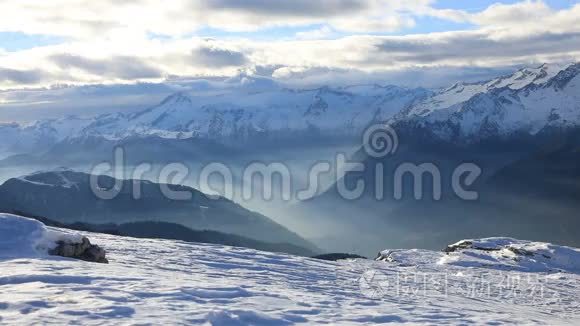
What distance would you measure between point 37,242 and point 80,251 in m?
2.81

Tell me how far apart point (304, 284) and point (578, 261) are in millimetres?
91425

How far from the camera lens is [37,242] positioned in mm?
36469

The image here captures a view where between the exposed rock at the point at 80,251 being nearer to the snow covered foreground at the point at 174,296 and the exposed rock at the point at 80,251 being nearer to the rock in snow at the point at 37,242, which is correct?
the rock in snow at the point at 37,242

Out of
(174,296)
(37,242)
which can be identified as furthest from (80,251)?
(174,296)

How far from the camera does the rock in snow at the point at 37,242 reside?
35312mm

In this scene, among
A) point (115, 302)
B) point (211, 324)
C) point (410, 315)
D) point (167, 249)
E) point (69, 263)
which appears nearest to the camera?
point (211, 324)

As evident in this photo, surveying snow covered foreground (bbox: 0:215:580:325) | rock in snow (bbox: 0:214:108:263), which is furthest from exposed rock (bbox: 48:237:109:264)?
snow covered foreground (bbox: 0:215:580:325)

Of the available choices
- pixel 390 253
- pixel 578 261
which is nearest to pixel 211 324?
pixel 390 253

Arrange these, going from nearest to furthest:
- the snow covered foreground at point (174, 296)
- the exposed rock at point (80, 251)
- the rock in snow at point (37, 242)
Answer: the snow covered foreground at point (174, 296), the rock in snow at point (37, 242), the exposed rock at point (80, 251)

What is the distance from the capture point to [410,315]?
89.5ft

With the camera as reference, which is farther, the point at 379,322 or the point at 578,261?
the point at 578,261

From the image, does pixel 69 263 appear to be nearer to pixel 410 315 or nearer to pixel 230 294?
pixel 230 294

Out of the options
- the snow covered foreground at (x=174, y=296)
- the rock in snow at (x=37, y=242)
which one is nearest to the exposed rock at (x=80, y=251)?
the rock in snow at (x=37, y=242)

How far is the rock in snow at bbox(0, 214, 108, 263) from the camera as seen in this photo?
3531 centimetres
